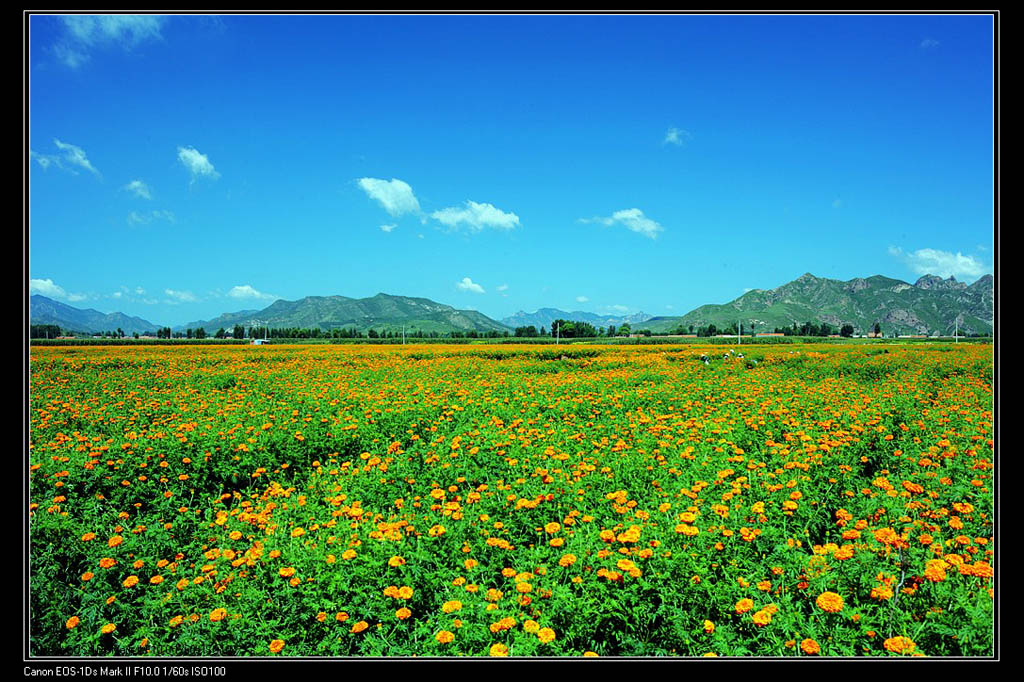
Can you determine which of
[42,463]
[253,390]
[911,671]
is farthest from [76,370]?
[911,671]

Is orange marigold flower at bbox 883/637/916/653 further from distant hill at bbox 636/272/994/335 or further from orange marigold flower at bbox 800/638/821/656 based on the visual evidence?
distant hill at bbox 636/272/994/335

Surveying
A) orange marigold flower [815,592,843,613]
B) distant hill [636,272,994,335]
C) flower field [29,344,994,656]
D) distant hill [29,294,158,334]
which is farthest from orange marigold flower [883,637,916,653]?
distant hill [29,294,158,334]

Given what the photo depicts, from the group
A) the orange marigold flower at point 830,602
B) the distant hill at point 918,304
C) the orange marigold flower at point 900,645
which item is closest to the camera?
the orange marigold flower at point 900,645

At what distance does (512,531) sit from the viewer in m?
3.19

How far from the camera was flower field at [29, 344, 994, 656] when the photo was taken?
2.30 metres

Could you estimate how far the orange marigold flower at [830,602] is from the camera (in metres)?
2.18

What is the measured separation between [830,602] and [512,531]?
1691 millimetres

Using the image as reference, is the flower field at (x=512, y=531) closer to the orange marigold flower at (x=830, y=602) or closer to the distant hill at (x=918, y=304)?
the orange marigold flower at (x=830, y=602)

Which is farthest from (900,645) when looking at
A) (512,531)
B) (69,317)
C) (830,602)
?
(69,317)

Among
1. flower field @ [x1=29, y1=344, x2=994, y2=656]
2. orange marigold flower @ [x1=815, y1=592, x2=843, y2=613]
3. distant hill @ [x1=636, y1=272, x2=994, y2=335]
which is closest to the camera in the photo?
orange marigold flower @ [x1=815, y1=592, x2=843, y2=613]

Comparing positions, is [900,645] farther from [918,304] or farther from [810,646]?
[918,304]

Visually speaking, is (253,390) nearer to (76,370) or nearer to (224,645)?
(76,370)

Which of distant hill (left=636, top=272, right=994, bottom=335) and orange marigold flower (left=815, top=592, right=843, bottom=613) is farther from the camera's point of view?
distant hill (left=636, top=272, right=994, bottom=335)

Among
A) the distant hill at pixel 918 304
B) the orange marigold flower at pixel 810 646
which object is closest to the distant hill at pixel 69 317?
the orange marigold flower at pixel 810 646
